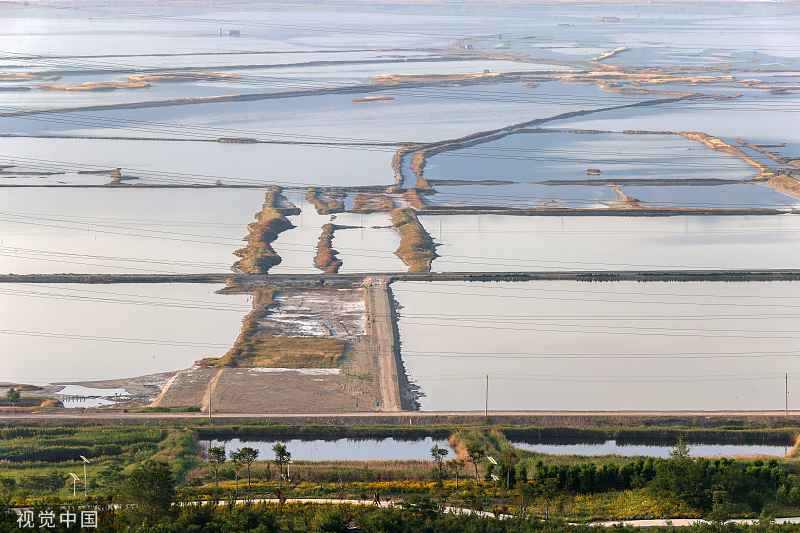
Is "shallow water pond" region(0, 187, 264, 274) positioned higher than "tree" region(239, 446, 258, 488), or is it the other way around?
"shallow water pond" region(0, 187, 264, 274)

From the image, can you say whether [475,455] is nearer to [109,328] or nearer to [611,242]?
[109,328]

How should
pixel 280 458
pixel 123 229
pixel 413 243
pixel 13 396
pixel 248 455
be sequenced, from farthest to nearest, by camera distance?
pixel 123 229
pixel 413 243
pixel 13 396
pixel 280 458
pixel 248 455

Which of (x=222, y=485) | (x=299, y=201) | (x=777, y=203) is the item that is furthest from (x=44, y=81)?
(x=222, y=485)

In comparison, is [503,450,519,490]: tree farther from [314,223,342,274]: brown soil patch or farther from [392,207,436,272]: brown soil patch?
[314,223,342,274]: brown soil patch

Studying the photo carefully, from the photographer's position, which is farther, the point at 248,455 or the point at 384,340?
the point at 384,340

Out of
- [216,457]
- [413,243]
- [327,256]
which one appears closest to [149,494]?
[216,457]

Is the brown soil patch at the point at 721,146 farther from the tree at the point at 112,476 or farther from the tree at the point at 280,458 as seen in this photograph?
the tree at the point at 112,476

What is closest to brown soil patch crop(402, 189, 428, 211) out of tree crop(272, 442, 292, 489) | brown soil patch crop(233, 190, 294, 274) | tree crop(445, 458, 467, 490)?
brown soil patch crop(233, 190, 294, 274)
